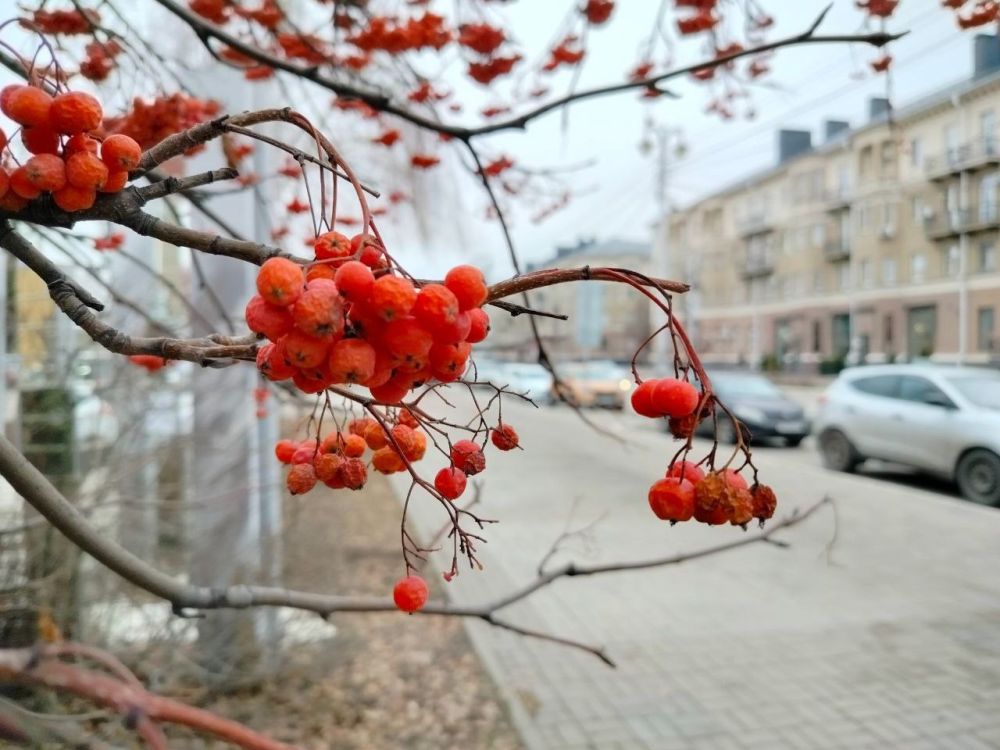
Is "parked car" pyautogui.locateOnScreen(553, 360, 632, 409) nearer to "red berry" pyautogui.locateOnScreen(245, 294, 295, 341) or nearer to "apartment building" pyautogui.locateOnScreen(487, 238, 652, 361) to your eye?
"apartment building" pyautogui.locateOnScreen(487, 238, 652, 361)

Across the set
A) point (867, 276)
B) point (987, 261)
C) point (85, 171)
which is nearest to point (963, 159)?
point (85, 171)

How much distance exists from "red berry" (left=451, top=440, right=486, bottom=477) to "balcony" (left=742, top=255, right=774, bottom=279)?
20072 millimetres

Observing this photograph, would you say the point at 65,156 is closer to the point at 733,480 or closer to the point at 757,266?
the point at 733,480

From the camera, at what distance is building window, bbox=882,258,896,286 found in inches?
457

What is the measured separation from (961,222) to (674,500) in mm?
6615

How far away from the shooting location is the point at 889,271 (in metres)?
12.7

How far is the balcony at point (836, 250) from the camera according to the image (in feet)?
45.8

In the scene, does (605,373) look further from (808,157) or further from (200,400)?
(200,400)

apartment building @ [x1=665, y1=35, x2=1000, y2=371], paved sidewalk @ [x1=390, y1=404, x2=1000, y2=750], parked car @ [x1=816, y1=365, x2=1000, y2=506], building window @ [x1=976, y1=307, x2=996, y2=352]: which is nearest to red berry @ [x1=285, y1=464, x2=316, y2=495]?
paved sidewalk @ [x1=390, y1=404, x2=1000, y2=750]

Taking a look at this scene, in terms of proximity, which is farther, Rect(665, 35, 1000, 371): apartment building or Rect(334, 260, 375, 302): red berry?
Rect(665, 35, 1000, 371): apartment building

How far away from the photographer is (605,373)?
22.5 m

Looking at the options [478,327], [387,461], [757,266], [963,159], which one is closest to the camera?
[478,327]

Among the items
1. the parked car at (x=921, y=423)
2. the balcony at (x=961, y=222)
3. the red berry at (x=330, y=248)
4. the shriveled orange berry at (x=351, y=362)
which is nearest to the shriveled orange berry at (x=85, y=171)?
the red berry at (x=330, y=248)

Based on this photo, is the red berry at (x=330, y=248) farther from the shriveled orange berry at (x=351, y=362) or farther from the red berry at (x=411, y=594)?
the red berry at (x=411, y=594)
